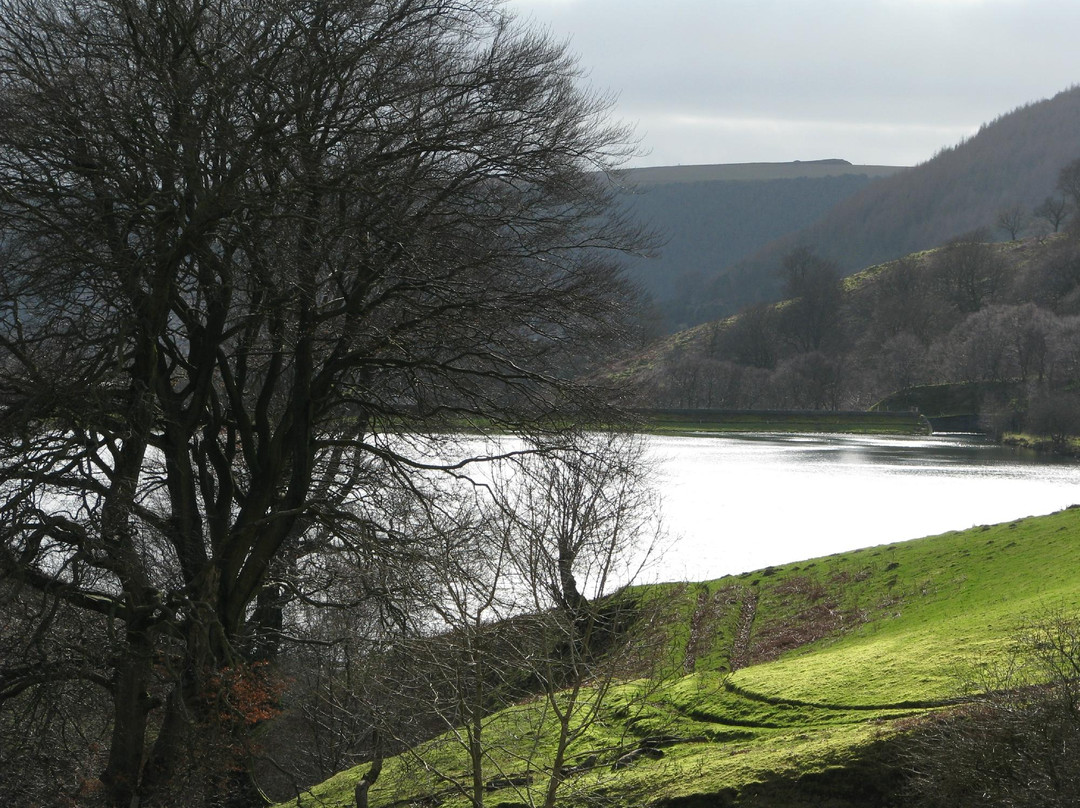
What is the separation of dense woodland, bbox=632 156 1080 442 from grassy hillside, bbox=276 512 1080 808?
55.4 metres

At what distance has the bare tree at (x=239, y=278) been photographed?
34.2 feet

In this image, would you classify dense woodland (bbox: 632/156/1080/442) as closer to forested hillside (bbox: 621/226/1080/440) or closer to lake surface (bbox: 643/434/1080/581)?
forested hillside (bbox: 621/226/1080/440)

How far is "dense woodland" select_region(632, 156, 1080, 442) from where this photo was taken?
87.8 m

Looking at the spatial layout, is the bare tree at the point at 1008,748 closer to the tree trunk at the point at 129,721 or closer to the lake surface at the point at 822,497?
the tree trunk at the point at 129,721

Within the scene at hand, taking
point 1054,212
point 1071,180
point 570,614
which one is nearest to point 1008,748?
point 570,614

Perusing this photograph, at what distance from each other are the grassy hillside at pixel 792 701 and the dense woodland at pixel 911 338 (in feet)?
182

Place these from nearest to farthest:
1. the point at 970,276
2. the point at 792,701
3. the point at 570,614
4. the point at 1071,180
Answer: the point at 792,701
the point at 570,614
the point at 970,276
the point at 1071,180

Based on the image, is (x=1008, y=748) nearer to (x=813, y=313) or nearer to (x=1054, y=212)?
(x=813, y=313)

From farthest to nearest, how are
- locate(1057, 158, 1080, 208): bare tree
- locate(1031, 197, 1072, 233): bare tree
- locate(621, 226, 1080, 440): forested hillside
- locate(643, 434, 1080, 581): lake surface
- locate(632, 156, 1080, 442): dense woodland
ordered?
locate(1031, 197, 1072, 233): bare tree, locate(1057, 158, 1080, 208): bare tree, locate(632, 156, 1080, 442): dense woodland, locate(621, 226, 1080, 440): forested hillside, locate(643, 434, 1080, 581): lake surface

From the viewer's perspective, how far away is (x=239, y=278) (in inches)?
484

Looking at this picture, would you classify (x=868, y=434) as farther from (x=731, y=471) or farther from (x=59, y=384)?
(x=59, y=384)

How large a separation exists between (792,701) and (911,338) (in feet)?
343

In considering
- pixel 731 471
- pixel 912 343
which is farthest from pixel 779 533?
pixel 912 343

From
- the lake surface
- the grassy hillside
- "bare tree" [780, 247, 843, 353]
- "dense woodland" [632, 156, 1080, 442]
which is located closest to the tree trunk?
the grassy hillside
